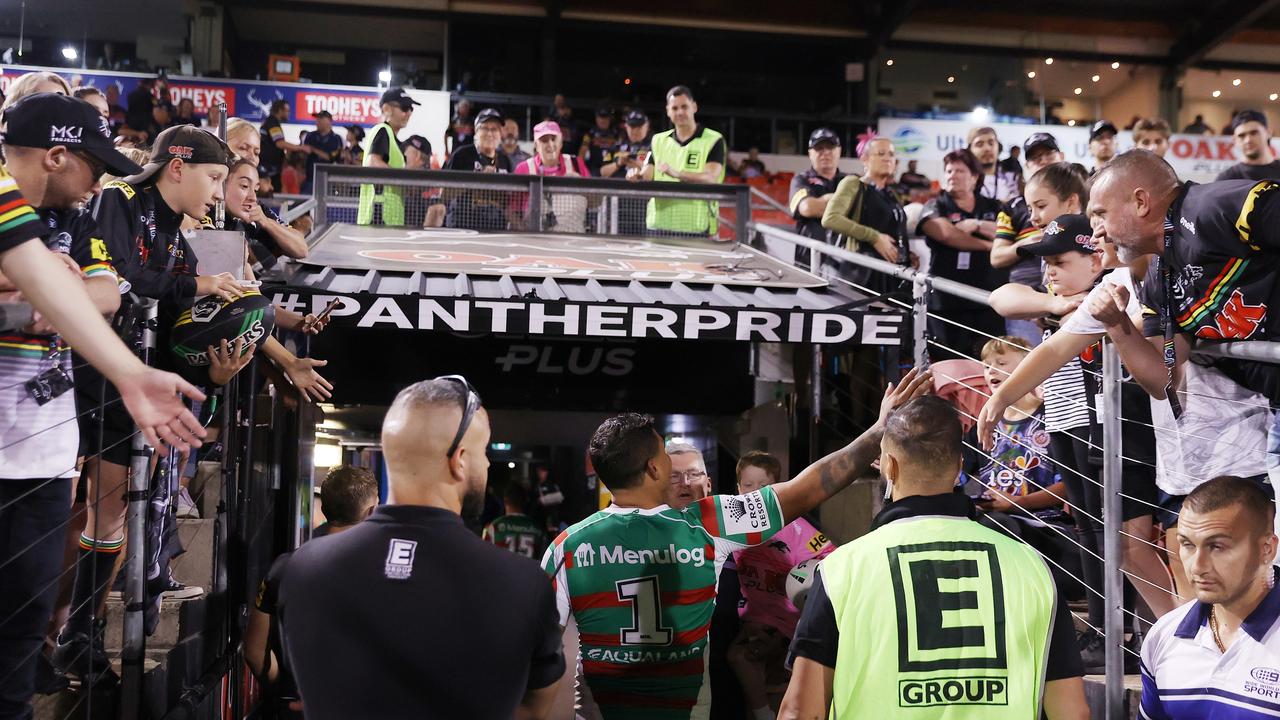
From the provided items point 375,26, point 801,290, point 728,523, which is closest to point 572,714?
point 728,523

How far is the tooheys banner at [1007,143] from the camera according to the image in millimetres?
19078

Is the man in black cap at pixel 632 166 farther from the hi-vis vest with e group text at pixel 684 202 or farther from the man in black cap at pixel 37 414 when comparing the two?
the man in black cap at pixel 37 414

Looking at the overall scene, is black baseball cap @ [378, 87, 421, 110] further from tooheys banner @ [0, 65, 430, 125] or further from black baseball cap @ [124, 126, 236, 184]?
tooheys banner @ [0, 65, 430, 125]

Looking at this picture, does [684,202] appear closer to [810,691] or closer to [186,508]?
[186,508]

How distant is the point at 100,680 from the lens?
3648 mm

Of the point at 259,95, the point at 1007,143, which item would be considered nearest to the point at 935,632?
the point at 259,95

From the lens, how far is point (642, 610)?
3.38 m

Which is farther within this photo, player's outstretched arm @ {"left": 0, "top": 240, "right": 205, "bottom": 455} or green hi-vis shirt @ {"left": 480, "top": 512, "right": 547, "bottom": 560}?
green hi-vis shirt @ {"left": 480, "top": 512, "right": 547, "bottom": 560}

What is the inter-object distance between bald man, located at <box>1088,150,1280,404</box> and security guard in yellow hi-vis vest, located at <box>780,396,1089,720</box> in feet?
4.08

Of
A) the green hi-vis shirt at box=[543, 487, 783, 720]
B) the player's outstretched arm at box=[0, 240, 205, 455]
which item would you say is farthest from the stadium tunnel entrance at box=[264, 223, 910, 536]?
the player's outstretched arm at box=[0, 240, 205, 455]

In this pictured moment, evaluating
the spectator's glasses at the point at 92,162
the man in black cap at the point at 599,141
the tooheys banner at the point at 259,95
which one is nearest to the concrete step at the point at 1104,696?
the spectator's glasses at the point at 92,162

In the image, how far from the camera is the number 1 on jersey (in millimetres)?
3367

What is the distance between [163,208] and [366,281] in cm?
229

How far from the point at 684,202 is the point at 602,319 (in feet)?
9.51
